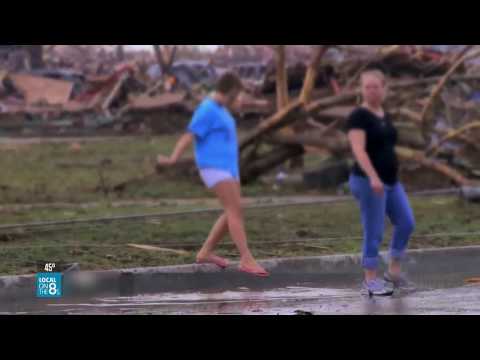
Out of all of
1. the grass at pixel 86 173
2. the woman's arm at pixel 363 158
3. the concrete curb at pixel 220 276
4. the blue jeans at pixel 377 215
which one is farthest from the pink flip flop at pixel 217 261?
the grass at pixel 86 173

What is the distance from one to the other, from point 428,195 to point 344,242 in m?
4.18

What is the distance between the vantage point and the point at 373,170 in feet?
26.1

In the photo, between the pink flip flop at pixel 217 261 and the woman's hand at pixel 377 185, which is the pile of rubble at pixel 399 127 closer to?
the pink flip flop at pixel 217 261

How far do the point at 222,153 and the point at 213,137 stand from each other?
0.48 feet

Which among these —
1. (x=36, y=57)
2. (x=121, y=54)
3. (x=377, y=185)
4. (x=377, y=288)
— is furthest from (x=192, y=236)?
(x=121, y=54)

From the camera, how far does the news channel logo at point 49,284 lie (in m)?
8.14

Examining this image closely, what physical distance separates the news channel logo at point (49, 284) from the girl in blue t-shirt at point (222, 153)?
1259mm

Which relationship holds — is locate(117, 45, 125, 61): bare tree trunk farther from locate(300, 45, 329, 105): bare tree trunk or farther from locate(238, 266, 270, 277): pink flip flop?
locate(238, 266, 270, 277): pink flip flop

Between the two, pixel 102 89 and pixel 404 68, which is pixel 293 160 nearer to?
pixel 404 68
